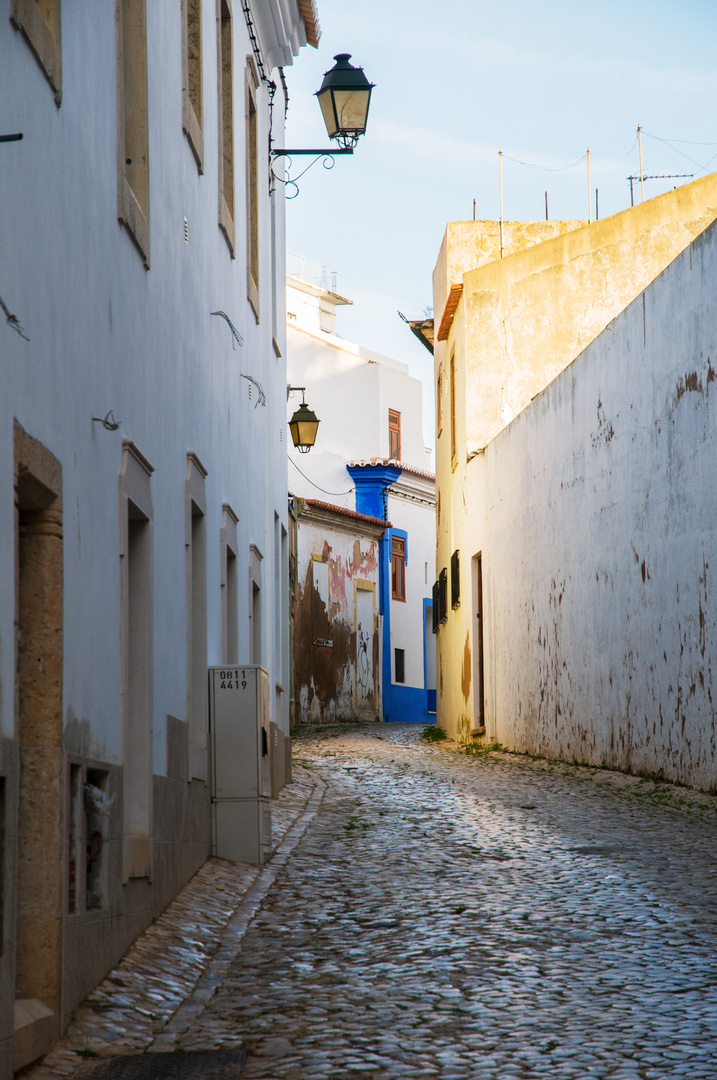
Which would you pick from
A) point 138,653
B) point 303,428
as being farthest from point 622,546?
point 138,653

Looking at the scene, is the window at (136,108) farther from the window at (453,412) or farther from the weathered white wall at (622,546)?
the window at (453,412)

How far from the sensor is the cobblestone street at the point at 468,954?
441 centimetres

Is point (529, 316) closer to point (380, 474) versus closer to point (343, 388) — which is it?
point (380, 474)

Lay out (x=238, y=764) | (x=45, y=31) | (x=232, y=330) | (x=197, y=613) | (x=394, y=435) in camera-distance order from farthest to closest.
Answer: (x=394, y=435) → (x=232, y=330) → (x=197, y=613) → (x=238, y=764) → (x=45, y=31)

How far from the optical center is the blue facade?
38.1m

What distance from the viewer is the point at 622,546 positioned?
13.0 meters

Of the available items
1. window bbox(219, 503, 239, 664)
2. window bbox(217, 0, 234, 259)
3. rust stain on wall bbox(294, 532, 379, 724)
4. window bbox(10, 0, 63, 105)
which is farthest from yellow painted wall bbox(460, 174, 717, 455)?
window bbox(10, 0, 63, 105)

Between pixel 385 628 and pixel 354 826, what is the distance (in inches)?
1099

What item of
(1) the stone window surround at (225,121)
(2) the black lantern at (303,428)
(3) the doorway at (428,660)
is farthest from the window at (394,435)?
(1) the stone window surround at (225,121)

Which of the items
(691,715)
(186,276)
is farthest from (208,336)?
(691,715)

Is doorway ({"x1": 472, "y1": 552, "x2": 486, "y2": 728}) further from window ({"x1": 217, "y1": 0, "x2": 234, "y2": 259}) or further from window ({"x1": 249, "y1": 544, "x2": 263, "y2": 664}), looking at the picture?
window ({"x1": 217, "y1": 0, "x2": 234, "y2": 259})

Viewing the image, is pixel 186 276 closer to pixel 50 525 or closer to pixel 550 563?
pixel 50 525

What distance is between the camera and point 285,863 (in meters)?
8.79

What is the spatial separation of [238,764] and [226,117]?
527 centimetres
